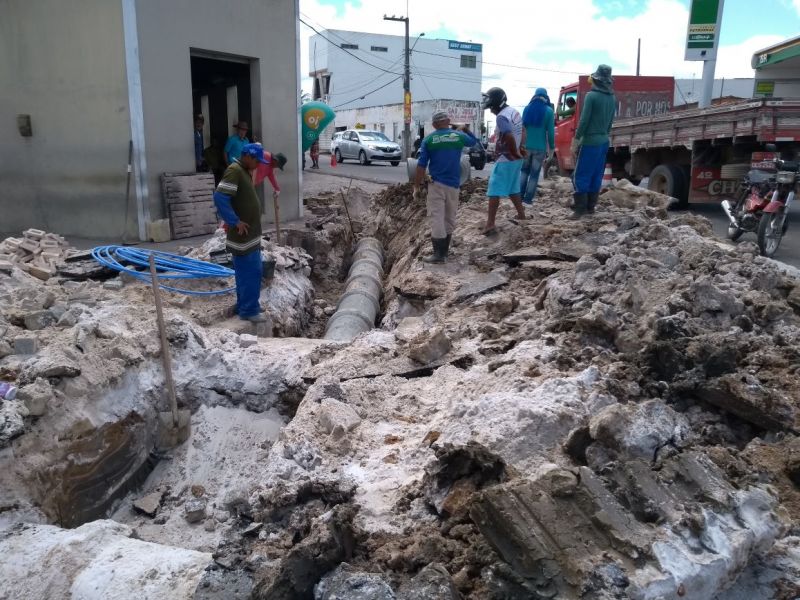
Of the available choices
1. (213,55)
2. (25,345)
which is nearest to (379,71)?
(213,55)

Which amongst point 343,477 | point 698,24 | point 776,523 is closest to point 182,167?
point 343,477

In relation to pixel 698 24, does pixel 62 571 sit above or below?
below

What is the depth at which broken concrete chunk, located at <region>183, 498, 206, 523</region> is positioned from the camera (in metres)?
3.86

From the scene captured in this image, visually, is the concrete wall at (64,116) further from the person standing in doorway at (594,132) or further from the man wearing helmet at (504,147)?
the person standing in doorway at (594,132)

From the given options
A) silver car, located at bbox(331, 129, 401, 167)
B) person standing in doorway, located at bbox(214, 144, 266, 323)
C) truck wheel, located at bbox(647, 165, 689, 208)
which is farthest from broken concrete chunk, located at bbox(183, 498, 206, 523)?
silver car, located at bbox(331, 129, 401, 167)

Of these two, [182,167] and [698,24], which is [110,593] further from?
[698,24]

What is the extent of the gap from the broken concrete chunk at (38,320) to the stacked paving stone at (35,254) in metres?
1.46

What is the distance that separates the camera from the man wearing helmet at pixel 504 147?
696 centimetres

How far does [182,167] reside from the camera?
9328mm

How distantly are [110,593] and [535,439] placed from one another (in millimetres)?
1877

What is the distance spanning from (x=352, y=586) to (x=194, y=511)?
6.58 ft

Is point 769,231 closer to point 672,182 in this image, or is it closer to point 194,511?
point 672,182

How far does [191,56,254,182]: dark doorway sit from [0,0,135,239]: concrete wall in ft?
5.70

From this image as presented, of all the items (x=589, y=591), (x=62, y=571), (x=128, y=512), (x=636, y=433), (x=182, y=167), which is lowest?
(x=128, y=512)
